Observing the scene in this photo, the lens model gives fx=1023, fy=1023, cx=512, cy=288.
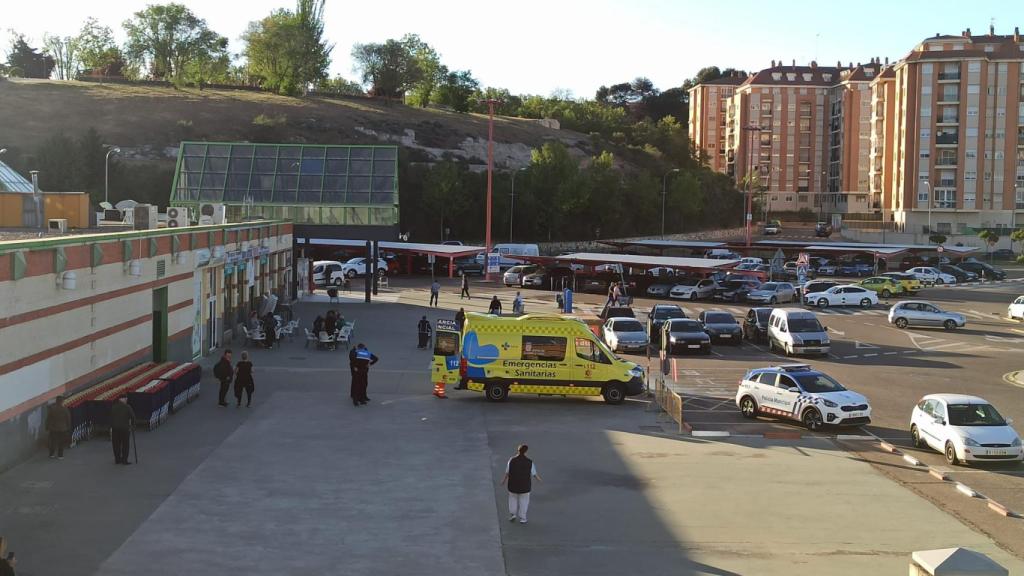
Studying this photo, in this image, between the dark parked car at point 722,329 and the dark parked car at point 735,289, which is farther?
the dark parked car at point 735,289

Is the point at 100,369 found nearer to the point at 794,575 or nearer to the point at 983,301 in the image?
the point at 794,575

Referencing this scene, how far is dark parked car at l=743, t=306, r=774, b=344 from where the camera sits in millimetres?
40062

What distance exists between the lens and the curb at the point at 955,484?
642 inches

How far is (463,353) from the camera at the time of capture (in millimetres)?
25844

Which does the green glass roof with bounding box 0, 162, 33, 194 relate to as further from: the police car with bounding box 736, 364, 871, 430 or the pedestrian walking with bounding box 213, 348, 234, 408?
the police car with bounding box 736, 364, 871, 430

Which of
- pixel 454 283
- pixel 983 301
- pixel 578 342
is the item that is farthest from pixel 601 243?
pixel 578 342

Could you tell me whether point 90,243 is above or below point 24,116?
below

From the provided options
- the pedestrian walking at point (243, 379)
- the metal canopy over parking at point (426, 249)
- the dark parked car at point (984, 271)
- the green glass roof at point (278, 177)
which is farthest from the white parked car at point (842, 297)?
the pedestrian walking at point (243, 379)

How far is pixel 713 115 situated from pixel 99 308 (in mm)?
153469

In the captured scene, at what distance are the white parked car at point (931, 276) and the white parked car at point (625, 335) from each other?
40.1m

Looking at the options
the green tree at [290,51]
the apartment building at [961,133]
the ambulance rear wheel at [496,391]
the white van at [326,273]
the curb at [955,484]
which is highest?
the green tree at [290,51]

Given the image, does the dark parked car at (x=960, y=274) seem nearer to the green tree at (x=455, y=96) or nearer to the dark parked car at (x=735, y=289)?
the dark parked car at (x=735, y=289)

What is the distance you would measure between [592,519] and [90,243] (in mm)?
12451

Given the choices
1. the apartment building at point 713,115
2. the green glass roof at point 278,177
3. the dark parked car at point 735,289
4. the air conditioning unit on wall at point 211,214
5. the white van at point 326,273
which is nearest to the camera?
the air conditioning unit on wall at point 211,214
